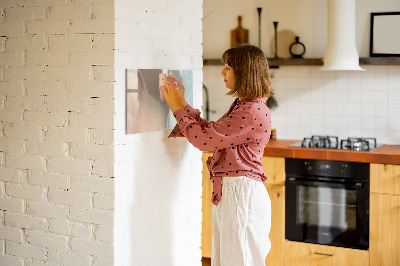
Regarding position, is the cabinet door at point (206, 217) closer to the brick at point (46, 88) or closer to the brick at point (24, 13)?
the brick at point (46, 88)

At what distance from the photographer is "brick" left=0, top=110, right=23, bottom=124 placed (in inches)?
113

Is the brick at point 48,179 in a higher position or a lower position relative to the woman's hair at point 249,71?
lower

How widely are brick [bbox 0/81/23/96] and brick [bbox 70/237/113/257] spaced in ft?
2.47

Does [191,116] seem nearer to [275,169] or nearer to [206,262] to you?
[275,169]

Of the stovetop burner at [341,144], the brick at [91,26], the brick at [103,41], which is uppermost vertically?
the brick at [91,26]

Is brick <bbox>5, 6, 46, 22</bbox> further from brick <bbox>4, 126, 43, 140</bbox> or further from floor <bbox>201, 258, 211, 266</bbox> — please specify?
floor <bbox>201, 258, 211, 266</bbox>

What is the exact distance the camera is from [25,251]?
292cm

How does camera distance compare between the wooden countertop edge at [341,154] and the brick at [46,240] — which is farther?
the wooden countertop edge at [341,154]

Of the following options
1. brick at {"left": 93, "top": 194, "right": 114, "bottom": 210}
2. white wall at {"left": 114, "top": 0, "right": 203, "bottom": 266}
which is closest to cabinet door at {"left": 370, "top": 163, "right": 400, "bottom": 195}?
white wall at {"left": 114, "top": 0, "right": 203, "bottom": 266}

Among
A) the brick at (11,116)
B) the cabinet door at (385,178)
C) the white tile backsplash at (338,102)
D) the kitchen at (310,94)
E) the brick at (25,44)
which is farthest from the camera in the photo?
the white tile backsplash at (338,102)

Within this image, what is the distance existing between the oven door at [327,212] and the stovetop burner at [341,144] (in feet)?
0.91

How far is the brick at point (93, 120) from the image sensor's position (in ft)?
8.57

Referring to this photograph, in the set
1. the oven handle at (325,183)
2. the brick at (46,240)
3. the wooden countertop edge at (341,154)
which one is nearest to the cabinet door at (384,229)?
the oven handle at (325,183)

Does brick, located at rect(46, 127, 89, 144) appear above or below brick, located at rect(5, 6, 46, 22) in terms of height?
below
